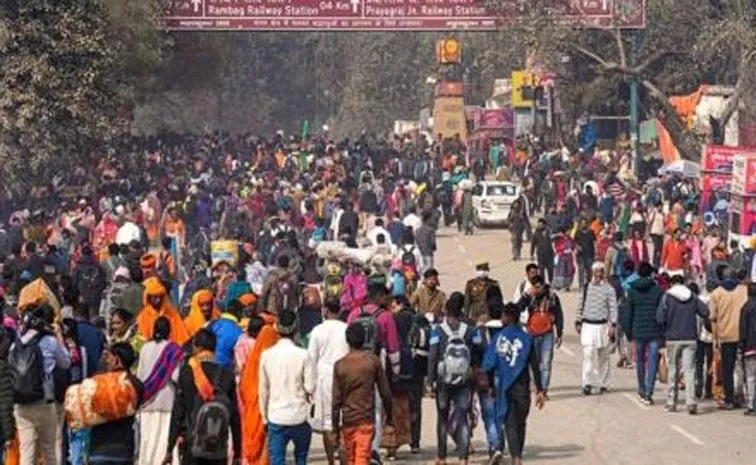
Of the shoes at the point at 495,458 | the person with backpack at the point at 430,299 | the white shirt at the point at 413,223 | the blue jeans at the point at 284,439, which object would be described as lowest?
the shoes at the point at 495,458

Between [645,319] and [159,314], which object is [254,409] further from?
→ [645,319]

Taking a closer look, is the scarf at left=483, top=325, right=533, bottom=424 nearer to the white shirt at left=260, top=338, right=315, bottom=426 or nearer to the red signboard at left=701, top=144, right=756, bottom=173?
the white shirt at left=260, top=338, right=315, bottom=426

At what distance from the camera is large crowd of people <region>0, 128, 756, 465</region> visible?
51.3ft

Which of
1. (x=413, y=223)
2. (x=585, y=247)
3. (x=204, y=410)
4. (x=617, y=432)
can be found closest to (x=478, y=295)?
(x=617, y=432)

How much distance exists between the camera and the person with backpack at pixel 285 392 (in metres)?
15.9

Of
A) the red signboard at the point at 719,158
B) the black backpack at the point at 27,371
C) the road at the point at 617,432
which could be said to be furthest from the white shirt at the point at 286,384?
the red signboard at the point at 719,158

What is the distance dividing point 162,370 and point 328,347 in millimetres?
1705

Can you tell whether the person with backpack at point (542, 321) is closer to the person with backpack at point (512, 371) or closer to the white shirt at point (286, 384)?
the person with backpack at point (512, 371)

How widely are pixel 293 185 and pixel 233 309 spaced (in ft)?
102

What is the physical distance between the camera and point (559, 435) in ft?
67.3

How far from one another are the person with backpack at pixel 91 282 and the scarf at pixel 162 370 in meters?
10.5

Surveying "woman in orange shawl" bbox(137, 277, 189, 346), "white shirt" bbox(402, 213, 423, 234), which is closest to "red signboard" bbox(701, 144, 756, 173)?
"white shirt" bbox(402, 213, 423, 234)

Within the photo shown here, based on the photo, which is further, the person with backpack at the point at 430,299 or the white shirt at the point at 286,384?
the person with backpack at the point at 430,299

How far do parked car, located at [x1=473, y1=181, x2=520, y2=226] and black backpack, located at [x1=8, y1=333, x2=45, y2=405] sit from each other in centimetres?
3426
